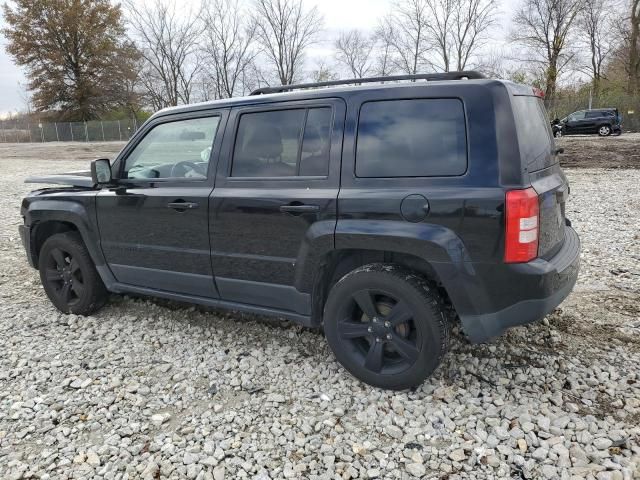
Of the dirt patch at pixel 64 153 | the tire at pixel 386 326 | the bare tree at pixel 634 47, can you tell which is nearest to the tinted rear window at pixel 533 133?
the tire at pixel 386 326

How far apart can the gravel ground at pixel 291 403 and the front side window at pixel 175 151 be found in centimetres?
132

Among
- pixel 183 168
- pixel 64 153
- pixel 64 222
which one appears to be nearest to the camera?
pixel 183 168

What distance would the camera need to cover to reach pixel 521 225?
2.54 metres

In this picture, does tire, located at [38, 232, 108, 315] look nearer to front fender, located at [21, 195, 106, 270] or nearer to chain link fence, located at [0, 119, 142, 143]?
front fender, located at [21, 195, 106, 270]

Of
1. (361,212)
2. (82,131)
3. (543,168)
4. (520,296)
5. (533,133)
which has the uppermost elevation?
(82,131)

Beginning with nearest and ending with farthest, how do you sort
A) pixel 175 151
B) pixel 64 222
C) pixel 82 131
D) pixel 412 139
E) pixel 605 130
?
1. pixel 412 139
2. pixel 175 151
3. pixel 64 222
4. pixel 605 130
5. pixel 82 131

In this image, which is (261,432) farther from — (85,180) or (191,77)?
(191,77)

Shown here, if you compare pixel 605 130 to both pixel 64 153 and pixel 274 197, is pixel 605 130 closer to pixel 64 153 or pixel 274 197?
pixel 274 197

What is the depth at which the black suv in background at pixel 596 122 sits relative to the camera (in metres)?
25.9

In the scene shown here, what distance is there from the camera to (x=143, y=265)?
3.87m

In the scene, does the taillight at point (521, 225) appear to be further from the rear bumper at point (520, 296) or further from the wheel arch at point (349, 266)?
the wheel arch at point (349, 266)

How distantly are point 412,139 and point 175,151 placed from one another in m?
1.97

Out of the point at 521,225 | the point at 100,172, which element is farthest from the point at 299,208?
the point at 100,172

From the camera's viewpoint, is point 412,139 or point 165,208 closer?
point 412,139
